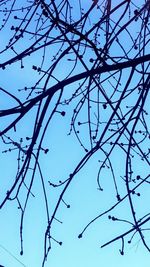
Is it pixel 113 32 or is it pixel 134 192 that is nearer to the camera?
pixel 134 192

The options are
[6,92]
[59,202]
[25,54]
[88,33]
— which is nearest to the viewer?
[6,92]

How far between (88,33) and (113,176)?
2.63 ft

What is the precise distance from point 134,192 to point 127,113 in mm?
422

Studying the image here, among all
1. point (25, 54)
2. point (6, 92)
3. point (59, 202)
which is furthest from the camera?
point (25, 54)

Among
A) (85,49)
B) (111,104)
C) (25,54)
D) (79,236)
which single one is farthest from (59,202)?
(85,49)

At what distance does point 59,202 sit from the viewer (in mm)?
2484

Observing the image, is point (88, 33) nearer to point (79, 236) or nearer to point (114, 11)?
point (114, 11)

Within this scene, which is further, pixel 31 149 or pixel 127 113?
pixel 127 113

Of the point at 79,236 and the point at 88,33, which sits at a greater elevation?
the point at 88,33

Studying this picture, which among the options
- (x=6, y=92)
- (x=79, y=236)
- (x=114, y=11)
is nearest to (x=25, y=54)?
(x=6, y=92)

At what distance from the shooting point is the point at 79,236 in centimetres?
238

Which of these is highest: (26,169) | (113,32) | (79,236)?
(113,32)

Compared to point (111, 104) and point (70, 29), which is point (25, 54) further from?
point (111, 104)

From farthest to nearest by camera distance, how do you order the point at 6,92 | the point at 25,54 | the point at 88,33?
the point at 88,33
the point at 25,54
the point at 6,92
